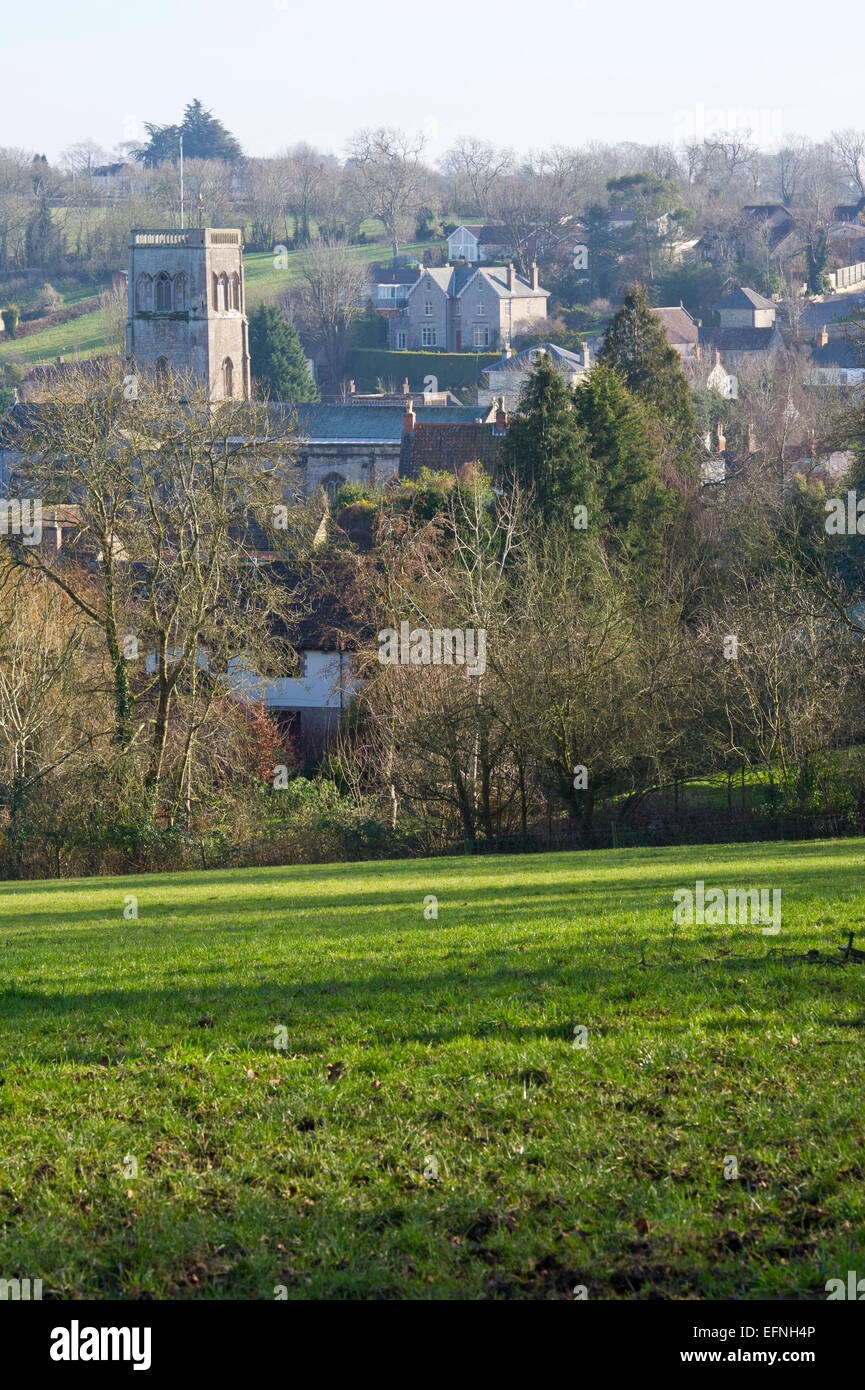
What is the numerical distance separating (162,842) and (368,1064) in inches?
890

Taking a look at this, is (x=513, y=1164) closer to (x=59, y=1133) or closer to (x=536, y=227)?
(x=59, y=1133)

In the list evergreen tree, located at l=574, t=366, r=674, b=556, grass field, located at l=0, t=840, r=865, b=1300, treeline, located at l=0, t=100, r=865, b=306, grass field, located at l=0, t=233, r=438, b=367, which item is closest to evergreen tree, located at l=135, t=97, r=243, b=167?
treeline, located at l=0, t=100, r=865, b=306

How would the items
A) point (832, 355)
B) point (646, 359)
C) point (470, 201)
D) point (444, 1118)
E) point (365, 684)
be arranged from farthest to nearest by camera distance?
point (470, 201), point (832, 355), point (646, 359), point (365, 684), point (444, 1118)

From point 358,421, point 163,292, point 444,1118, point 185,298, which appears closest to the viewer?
point 444,1118

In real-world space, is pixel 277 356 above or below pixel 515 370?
above

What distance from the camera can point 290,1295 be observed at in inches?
235

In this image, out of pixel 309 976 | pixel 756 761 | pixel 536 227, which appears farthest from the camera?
pixel 536 227

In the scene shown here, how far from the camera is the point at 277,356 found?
105 m

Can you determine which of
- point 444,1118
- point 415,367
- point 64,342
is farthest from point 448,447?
point 64,342

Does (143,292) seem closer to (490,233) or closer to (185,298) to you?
(185,298)

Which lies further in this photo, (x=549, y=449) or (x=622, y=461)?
(x=622, y=461)

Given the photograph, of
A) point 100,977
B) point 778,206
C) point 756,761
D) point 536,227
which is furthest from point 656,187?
point 100,977

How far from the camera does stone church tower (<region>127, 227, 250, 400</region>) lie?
92562 millimetres

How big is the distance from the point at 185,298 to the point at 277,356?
13.1 metres
